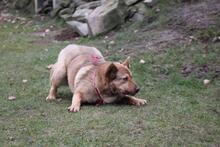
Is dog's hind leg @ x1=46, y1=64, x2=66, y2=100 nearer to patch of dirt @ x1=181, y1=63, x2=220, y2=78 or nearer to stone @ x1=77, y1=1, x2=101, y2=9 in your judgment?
patch of dirt @ x1=181, y1=63, x2=220, y2=78

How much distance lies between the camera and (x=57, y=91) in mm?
8141

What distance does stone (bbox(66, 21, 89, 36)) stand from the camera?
1331cm

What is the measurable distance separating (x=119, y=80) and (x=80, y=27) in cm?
697

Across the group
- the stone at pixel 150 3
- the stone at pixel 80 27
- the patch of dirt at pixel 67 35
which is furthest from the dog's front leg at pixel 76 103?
the patch of dirt at pixel 67 35

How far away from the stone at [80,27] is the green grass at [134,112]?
289 centimetres

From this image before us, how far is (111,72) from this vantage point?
22.2 feet

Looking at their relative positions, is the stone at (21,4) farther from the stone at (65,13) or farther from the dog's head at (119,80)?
the dog's head at (119,80)

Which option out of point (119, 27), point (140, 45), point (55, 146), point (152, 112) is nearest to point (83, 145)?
point (55, 146)

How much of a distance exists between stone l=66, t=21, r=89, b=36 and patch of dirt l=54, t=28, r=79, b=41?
5.9 inches

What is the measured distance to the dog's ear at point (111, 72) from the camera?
6.73m

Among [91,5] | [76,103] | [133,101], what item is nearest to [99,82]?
[76,103]

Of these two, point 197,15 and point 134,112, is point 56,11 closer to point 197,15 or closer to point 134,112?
point 197,15

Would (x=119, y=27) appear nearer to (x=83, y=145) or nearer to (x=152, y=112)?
(x=152, y=112)

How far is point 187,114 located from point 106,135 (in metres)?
1.34
